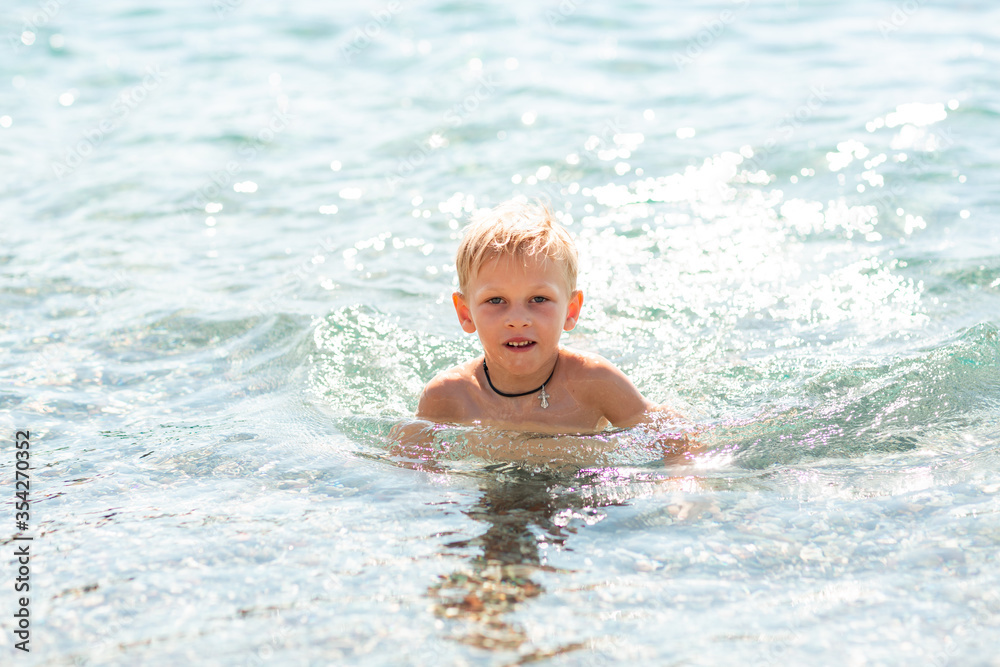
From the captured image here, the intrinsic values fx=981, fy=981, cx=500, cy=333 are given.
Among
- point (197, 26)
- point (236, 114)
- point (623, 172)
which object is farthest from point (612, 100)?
point (197, 26)

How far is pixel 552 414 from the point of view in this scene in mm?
4773

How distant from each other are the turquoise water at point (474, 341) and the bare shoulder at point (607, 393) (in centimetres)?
30

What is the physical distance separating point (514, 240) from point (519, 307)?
0.97 feet

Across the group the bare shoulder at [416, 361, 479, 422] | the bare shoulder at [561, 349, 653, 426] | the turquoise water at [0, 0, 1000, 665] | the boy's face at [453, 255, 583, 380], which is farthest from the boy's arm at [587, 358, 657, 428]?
the bare shoulder at [416, 361, 479, 422]

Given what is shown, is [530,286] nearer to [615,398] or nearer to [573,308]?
[573,308]

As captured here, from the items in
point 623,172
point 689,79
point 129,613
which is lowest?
point 129,613

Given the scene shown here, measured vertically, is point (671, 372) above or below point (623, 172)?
below

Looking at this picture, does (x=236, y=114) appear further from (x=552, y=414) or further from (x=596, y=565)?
(x=596, y=565)

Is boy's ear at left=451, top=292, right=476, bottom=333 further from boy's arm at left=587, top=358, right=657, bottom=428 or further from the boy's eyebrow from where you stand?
boy's arm at left=587, top=358, right=657, bottom=428

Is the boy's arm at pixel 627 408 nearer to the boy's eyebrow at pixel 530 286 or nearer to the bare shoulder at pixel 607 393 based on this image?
the bare shoulder at pixel 607 393

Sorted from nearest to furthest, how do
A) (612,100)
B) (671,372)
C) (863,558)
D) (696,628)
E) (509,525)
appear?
(696,628), (863,558), (509,525), (671,372), (612,100)

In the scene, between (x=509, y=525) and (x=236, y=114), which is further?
(x=236, y=114)

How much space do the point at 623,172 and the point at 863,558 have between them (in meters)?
5.78

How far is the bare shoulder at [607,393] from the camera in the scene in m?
4.77
